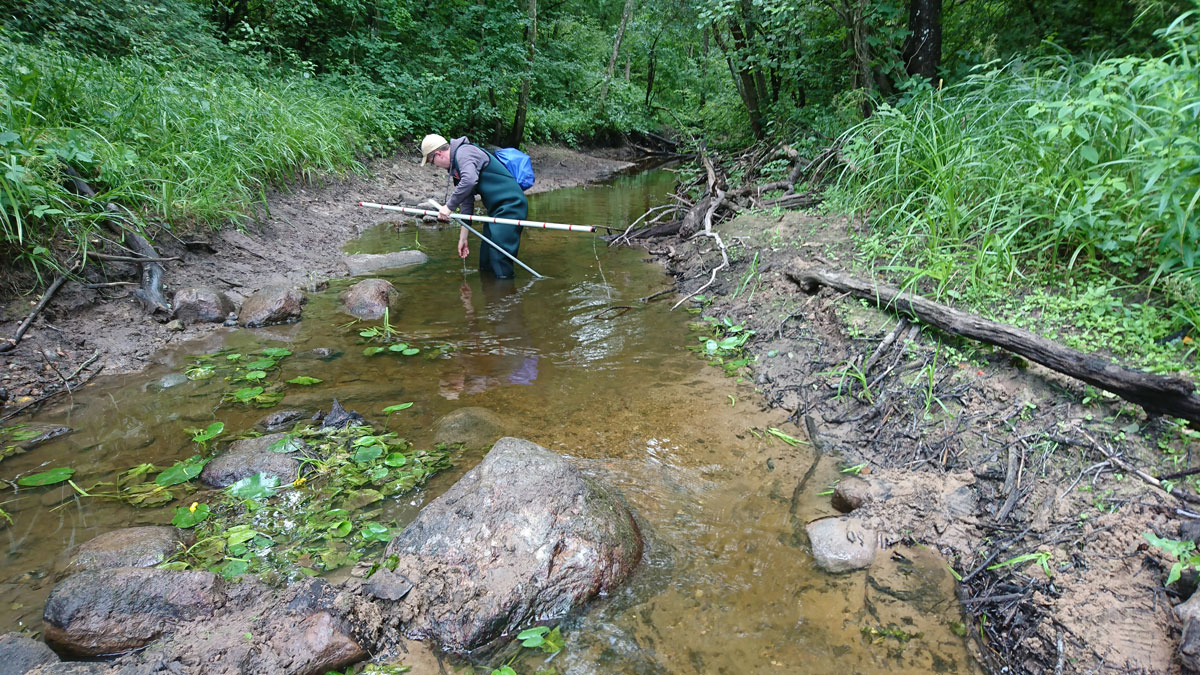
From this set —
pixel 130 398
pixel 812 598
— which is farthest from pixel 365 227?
pixel 812 598

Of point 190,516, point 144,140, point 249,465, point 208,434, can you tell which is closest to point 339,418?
point 249,465

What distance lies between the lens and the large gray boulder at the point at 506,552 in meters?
2.19

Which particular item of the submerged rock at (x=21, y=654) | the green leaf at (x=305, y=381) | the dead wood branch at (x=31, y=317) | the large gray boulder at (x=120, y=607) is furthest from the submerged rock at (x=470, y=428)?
the dead wood branch at (x=31, y=317)

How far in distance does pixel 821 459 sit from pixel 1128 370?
1.37m

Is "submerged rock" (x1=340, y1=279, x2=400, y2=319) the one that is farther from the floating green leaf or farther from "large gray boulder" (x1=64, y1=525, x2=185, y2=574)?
"large gray boulder" (x1=64, y1=525, x2=185, y2=574)

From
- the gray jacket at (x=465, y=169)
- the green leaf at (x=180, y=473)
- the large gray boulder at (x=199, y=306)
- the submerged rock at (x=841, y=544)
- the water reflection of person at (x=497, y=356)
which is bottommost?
the submerged rock at (x=841, y=544)

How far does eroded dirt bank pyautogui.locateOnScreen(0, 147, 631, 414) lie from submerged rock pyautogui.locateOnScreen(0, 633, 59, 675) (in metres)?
2.50

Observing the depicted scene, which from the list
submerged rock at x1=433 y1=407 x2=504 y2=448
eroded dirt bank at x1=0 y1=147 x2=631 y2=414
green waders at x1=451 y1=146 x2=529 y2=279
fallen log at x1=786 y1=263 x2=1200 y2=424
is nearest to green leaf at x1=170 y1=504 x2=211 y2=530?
submerged rock at x1=433 y1=407 x2=504 y2=448

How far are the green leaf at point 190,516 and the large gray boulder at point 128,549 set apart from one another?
0.20 feet

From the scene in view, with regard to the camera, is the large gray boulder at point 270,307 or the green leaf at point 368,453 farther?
the large gray boulder at point 270,307

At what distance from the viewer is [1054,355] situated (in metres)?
2.74

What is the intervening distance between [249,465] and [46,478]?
1000 millimetres

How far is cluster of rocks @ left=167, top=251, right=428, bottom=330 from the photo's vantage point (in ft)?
16.4

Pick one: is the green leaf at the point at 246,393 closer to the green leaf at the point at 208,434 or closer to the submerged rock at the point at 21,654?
the green leaf at the point at 208,434
